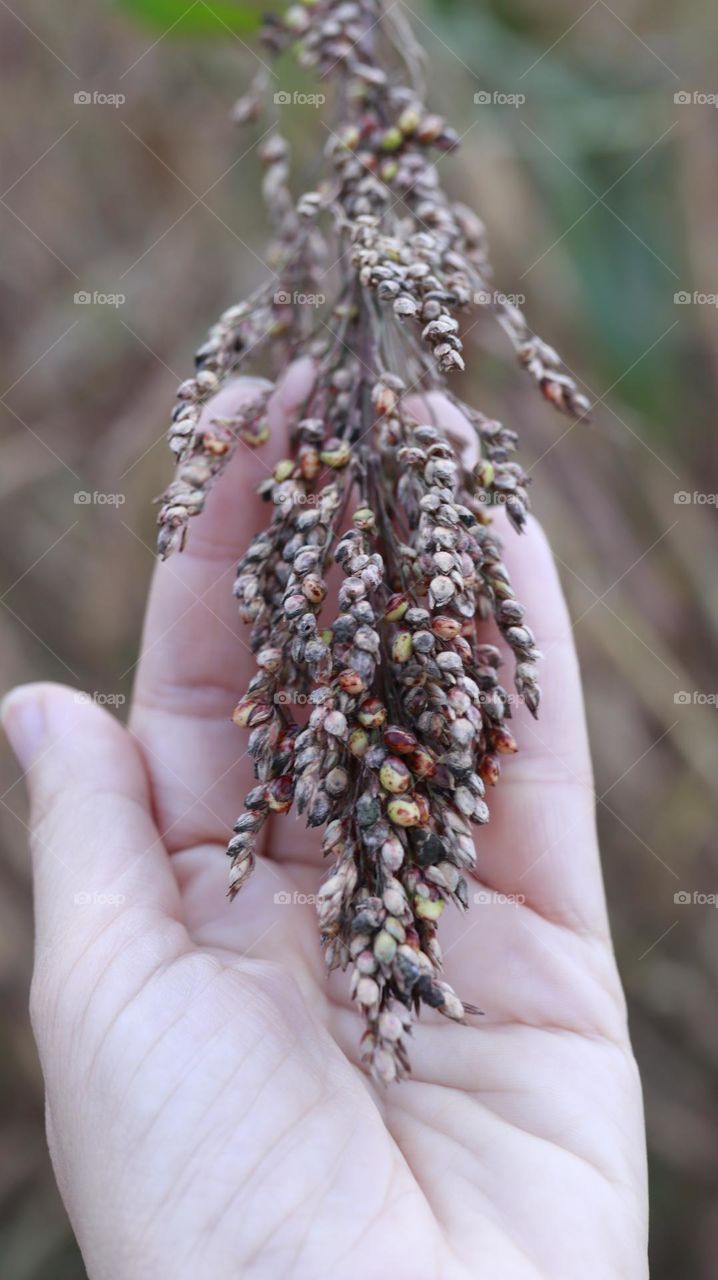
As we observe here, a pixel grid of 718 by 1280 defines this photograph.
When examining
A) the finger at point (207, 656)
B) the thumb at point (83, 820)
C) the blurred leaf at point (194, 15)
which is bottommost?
the thumb at point (83, 820)

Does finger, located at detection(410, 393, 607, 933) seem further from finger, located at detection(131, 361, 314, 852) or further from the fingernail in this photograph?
the fingernail

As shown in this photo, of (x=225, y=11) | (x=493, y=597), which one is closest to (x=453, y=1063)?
(x=493, y=597)

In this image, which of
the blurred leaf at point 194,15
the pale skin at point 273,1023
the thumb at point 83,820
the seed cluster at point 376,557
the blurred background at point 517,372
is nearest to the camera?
the seed cluster at point 376,557

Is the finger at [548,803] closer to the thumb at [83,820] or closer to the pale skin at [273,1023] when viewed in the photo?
the pale skin at [273,1023]

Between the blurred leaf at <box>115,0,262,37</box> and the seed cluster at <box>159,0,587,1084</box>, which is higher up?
the blurred leaf at <box>115,0,262,37</box>

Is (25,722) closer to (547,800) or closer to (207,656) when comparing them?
(207,656)

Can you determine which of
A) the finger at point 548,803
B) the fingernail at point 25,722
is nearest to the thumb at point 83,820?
the fingernail at point 25,722

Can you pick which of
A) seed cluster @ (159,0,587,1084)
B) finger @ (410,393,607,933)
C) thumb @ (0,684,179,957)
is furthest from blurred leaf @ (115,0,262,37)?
thumb @ (0,684,179,957)
